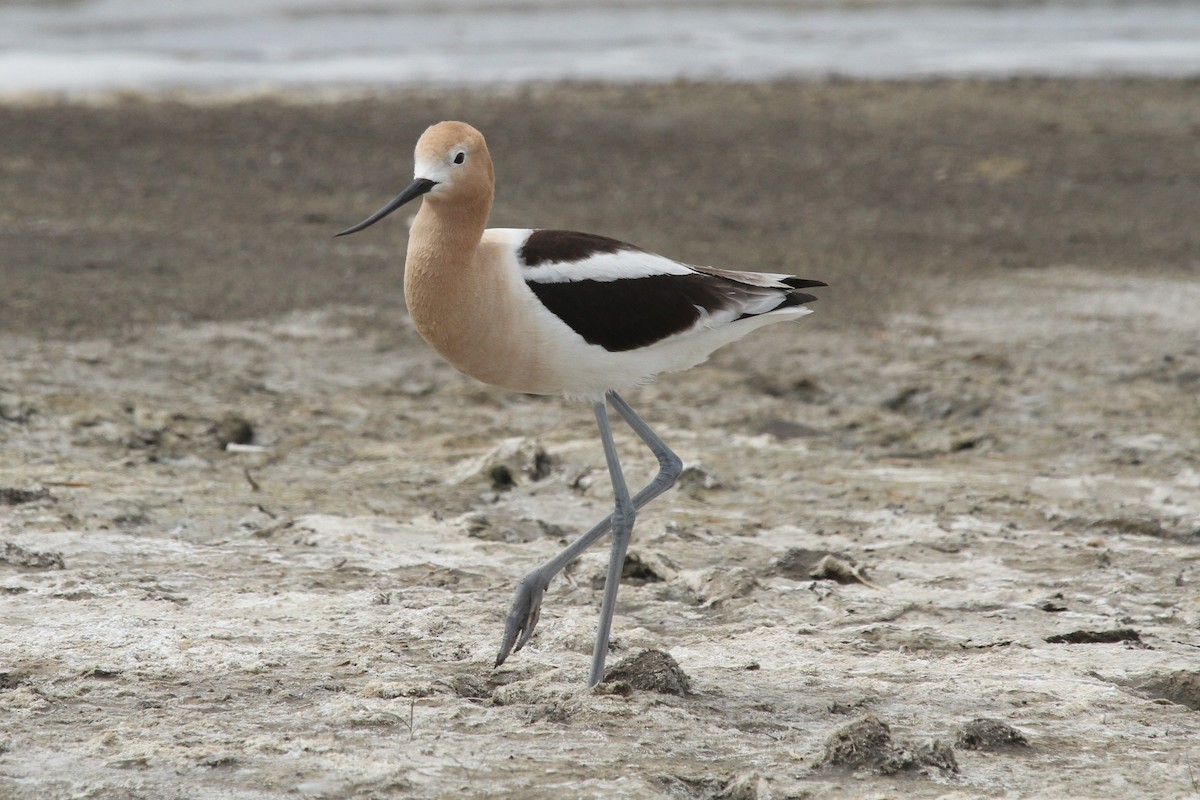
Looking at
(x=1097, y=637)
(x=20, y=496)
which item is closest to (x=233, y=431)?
(x=20, y=496)

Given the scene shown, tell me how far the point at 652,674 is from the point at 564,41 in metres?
14.5

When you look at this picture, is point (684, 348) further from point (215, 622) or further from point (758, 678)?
point (215, 622)

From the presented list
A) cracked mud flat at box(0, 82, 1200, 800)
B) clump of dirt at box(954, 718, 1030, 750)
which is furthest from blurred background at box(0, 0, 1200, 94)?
clump of dirt at box(954, 718, 1030, 750)

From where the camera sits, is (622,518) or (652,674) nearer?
(652,674)

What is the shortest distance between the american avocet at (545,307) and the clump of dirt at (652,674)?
61 mm

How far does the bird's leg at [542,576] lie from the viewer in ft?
13.0

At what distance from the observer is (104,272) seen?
802cm

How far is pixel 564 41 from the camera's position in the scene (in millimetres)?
17469

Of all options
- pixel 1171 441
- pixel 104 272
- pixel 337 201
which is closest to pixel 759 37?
pixel 337 201

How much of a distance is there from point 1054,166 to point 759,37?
7.50 m

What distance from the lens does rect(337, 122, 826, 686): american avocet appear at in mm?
3830

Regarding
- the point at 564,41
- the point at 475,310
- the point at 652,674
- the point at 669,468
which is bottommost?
the point at 652,674

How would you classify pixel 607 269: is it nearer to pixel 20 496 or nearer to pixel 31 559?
pixel 31 559

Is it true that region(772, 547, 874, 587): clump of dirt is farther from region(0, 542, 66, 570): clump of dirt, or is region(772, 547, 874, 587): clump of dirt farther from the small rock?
the small rock
